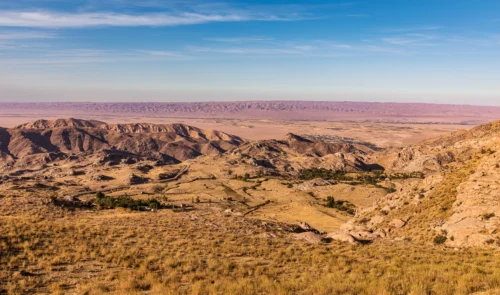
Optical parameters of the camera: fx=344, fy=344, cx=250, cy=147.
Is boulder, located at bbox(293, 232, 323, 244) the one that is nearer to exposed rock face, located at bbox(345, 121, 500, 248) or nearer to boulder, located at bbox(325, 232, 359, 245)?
boulder, located at bbox(325, 232, 359, 245)

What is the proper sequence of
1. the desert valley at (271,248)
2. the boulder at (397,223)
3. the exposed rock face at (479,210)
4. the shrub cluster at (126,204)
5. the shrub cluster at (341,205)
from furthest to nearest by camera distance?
the shrub cluster at (341,205) < the shrub cluster at (126,204) < the boulder at (397,223) < the exposed rock face at (479,210) < the desert valley at (271,248)

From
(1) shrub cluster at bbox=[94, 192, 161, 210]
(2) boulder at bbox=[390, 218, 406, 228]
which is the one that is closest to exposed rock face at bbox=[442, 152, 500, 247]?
(2) boulder at bbox=[390, 218, 406, 228]

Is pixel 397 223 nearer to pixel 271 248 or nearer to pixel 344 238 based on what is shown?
pixel 344 238

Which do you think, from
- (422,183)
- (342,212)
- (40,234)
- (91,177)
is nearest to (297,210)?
(342,212)

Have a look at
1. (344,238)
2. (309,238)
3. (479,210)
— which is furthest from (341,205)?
(309,238)

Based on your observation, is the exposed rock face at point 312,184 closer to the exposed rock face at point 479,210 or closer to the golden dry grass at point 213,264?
the exposed rock face at point 479,210

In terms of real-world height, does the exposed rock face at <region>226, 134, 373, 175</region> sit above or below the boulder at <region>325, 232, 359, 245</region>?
→ below

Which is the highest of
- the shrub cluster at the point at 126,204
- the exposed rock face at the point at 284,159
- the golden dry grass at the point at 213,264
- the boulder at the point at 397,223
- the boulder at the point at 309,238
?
the golden dry grass at the point at 213,264

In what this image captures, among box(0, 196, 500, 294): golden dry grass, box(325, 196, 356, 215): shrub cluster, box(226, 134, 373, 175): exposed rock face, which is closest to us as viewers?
box(0, 196, 500, 294): golden dry grass

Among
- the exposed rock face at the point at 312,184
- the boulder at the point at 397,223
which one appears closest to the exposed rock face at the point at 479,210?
the boulder at the point at 397,223

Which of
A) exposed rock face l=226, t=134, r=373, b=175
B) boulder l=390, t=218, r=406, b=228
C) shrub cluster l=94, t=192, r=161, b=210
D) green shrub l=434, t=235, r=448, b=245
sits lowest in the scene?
exposed rock face l=226, t=134, r=373, b=175

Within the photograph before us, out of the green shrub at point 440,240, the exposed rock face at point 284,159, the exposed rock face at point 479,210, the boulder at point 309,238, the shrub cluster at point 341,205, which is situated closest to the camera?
the exposed rock face at point 479,210

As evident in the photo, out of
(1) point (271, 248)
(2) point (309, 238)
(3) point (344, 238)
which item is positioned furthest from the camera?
(2) point (309, 238)
